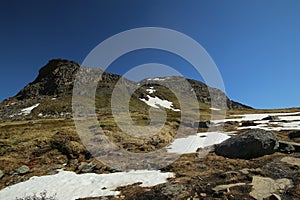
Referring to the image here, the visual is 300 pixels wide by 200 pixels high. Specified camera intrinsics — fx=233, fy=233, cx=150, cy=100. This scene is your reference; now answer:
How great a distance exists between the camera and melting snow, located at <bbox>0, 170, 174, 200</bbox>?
1514cm

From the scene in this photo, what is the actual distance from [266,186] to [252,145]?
7656 millimetres

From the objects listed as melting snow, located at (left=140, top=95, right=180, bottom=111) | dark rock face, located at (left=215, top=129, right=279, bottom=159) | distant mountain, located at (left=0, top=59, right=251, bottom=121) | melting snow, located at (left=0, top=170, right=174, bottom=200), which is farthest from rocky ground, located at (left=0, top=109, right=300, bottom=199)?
melting snow, located at (left=140, top=95, right=180, bottom=111)

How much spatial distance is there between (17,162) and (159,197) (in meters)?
16.2

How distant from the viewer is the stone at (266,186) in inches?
473

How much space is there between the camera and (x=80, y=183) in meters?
16.8

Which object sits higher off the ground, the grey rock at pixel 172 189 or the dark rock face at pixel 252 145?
the dark rock face at pixel 252 145

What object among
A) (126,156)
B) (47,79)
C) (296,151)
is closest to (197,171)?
(126,156)

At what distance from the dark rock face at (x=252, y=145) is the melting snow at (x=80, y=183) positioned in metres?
6.95

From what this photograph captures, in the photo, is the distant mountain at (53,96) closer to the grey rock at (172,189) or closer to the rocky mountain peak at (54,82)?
the rocky mountain peak at (54,82)

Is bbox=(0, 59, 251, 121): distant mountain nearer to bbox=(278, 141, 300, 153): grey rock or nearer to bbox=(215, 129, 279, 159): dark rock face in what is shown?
bbox=(215, 129, 279, 159): dark rock face

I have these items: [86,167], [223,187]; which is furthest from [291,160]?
[86,167]

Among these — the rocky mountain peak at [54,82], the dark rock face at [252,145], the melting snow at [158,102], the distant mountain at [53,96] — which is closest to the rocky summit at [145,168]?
the dark rock face at [252,145]

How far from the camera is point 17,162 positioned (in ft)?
73.2

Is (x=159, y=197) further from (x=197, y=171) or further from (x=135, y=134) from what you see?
(x=135, y=134)
